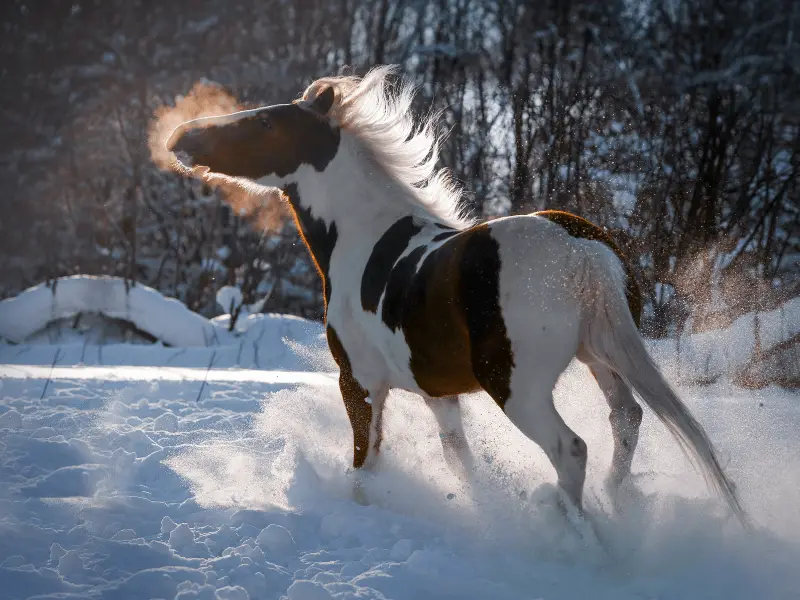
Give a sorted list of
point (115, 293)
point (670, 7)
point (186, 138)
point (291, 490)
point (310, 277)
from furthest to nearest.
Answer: point (310, 277), point (670, 7), point (115, 293), point (186, 138), point (291, 490)

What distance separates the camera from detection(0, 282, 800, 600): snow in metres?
2.39

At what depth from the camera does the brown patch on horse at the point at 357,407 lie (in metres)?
3.60

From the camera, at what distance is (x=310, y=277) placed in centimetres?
1346

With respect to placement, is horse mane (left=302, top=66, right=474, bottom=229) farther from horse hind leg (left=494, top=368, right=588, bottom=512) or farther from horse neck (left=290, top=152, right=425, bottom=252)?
horse hind leg (left=494, top=368, right=588, bottom=512)

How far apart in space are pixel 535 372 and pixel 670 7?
10.3 meters

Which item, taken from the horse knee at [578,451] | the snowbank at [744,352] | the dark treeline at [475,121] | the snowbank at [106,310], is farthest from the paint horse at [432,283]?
the snowbank at [106,310]

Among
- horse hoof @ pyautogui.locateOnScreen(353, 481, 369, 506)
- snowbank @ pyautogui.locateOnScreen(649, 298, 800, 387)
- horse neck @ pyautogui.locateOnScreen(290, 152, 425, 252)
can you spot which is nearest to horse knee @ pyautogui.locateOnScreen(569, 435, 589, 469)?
horse hoof @ pyautogui.locateOnScreen(353, 481, 369, 506)

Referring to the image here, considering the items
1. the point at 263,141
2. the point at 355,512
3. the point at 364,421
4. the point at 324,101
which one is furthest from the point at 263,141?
the point at 355,512

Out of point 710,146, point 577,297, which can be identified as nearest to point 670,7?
point 710,146

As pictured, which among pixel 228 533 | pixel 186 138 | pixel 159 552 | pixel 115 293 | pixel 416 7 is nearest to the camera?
pixel 159 552

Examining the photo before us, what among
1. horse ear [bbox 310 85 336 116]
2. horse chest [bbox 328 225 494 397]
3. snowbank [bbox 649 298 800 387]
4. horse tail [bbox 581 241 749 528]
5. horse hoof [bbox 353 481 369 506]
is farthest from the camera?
snowbank [bbox 649 298 800 387]

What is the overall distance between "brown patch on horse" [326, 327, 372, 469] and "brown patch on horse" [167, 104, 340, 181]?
995mm

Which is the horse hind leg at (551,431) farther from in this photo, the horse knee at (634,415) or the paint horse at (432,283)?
the horse knee at (634,415)

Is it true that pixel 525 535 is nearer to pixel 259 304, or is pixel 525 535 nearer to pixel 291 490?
pixel 291 490
